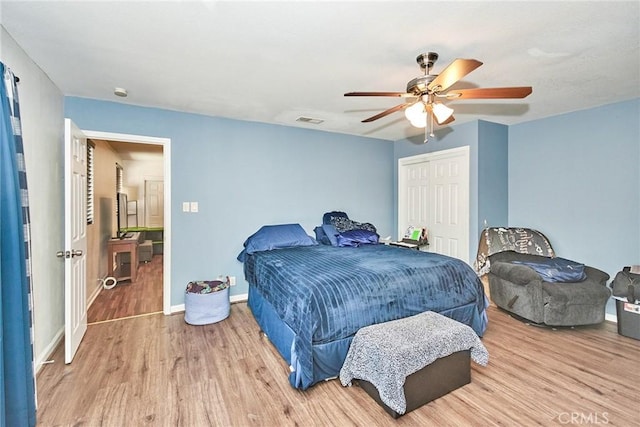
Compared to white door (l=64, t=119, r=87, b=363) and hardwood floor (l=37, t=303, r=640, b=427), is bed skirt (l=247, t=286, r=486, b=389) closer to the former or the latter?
hardwood floor (l=37, t=303, r=640, b=427)

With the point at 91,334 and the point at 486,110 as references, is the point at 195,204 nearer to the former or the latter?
the point at 91,334

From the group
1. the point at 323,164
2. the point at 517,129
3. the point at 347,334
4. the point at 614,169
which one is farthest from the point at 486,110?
the point at 347,334

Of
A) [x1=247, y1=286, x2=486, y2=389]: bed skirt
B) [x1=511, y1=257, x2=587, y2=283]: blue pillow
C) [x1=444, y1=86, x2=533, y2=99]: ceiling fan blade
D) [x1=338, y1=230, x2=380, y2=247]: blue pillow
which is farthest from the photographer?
[x1=338, y1=230, x2=380, y2=247]: blue pillow

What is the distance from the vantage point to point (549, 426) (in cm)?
171

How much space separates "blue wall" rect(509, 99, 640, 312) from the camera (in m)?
3.14

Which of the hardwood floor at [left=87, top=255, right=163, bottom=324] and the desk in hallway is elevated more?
the desk in hallway

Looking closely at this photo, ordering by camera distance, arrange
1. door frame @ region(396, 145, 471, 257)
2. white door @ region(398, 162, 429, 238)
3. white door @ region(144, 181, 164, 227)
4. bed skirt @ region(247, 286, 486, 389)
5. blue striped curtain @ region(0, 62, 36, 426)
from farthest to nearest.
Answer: white door @ region(144, 181, 164, 227) → white door @ region(398, 162, 429, 238) → door frame @ region(396, 145, 471, 257) → bed skirt @ region(247, 286, 486, 389) → blue striped curtain @ region(0, 62, 36, 426)

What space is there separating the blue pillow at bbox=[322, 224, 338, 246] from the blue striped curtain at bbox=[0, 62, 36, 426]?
2.88 m

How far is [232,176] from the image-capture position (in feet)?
12.8

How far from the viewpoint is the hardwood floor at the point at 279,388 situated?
5.89ft

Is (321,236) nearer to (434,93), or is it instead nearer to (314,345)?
(314,345)

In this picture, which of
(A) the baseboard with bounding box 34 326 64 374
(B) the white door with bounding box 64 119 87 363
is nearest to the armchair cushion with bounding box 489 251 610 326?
(B) the white door with bounding box 64 119 87 363

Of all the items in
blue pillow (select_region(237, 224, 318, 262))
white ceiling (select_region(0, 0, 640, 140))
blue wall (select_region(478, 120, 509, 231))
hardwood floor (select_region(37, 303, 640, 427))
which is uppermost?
white ceiling (select_region(0, 0, 640, 140))

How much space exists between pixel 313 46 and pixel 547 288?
313 centimetres
